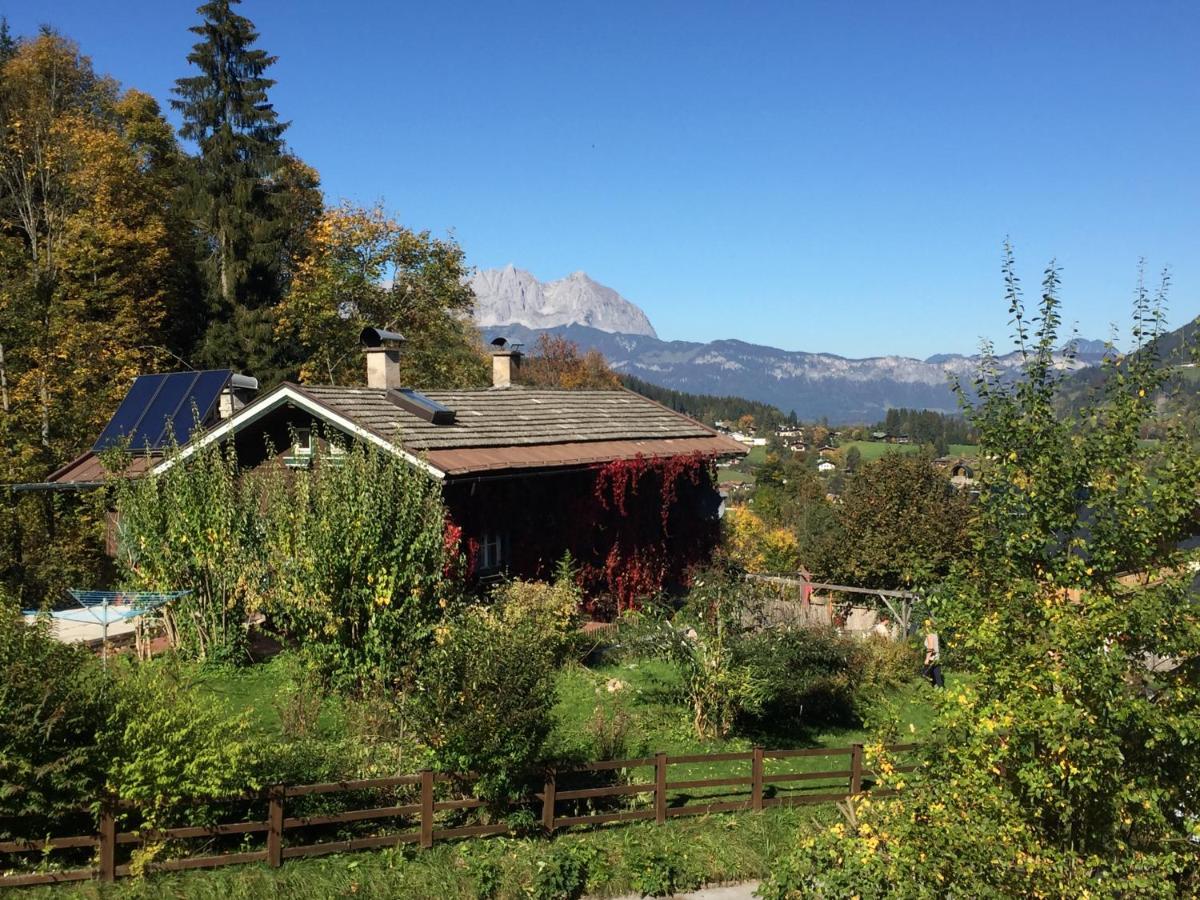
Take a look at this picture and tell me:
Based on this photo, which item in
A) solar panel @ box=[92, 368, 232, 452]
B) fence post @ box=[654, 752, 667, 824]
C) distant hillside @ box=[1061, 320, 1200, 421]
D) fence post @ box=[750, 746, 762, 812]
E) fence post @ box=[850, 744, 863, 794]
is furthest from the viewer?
solar panel @ box=[92, 368, 232, 452]

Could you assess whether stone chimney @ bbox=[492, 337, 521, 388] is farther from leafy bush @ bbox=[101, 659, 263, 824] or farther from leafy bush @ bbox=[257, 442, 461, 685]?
leafy bush @ bbox=[101, 659, 263, 824]

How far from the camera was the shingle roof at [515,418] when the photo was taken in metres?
17.7

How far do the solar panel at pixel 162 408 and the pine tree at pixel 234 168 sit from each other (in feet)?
46.0

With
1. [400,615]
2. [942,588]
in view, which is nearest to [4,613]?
[400,615]

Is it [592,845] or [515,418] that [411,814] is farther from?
[515,418]

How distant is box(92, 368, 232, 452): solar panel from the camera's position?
68.3 feet

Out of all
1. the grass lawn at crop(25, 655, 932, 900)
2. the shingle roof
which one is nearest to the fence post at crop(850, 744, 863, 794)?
the grass lawn at crop(25, 655, 932, 900)

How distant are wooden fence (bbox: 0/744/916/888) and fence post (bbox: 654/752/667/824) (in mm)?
12

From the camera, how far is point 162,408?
862 inches

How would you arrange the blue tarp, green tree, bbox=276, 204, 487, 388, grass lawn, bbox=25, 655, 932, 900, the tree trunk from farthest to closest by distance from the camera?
green tree, bbox=276, 204, 487, 388, the tree trunk, the blue tarp, grass lawn, bbox=25, 655, 932, 900

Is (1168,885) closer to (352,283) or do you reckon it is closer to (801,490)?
(352,283)

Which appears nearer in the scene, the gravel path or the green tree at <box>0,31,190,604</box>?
the gravel path

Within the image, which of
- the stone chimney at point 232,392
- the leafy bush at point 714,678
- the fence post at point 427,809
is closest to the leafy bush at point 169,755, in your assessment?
the fence post at point 427,809

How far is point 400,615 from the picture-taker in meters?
13.0
